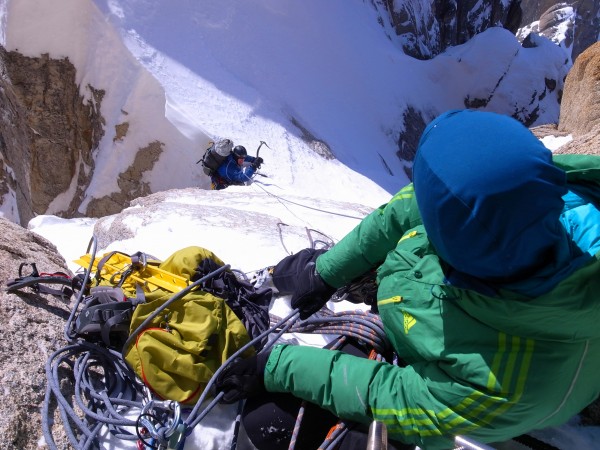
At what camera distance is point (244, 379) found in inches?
59.4

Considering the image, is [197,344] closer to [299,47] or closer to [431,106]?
[299,47]

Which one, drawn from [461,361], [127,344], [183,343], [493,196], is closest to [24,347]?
[127,344]

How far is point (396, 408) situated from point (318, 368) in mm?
255

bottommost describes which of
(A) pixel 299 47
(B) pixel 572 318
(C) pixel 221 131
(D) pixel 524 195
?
(C) pixel 221 131

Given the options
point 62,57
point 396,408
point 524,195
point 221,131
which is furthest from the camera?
point 221,131

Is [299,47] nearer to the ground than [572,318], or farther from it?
farther from it

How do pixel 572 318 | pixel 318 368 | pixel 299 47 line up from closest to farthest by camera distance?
pixel 572 318 → pixel 318 368 → pixel 299 47

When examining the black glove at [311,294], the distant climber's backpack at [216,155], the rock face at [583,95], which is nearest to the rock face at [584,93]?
the rock face at [583,95]

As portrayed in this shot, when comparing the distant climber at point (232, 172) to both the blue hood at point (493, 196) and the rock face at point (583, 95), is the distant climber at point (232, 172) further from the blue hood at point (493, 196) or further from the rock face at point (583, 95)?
the blue hood at point (493, 196)

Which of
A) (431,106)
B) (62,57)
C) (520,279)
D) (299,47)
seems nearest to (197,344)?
(520,279)

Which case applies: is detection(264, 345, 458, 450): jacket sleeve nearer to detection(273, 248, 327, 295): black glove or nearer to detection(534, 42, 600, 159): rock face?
detection(273, 248, 327, 295): black glove

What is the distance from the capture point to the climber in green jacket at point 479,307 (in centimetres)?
91

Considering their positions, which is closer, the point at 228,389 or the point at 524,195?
→ the point at 524,195

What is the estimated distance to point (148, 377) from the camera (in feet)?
5.11
